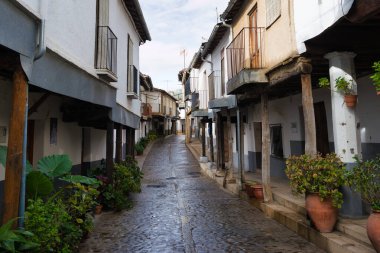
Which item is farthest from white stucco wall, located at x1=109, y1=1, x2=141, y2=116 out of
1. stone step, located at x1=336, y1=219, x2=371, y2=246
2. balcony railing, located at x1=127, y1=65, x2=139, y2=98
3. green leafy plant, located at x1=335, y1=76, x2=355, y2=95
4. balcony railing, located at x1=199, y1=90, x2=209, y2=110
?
balcony railing, located at x1=199, y1=90, x2=209, y2=110

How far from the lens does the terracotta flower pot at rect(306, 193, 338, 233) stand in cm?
550

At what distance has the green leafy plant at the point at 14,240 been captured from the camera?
10.6 ft

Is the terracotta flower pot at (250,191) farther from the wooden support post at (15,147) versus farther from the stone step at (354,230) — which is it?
the wooden support post at (15,147)

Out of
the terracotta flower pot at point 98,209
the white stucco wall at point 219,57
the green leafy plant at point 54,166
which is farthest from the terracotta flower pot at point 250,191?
the white stucco wall at point 219,57

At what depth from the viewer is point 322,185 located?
17.9 ft

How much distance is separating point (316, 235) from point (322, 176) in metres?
1.10

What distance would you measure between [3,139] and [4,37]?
9.70ft

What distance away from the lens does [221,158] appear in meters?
16.2

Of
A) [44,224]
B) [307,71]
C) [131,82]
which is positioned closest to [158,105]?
[131,82]

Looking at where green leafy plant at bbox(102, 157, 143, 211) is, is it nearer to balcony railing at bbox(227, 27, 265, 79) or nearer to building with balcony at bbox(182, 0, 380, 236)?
building with balcony at bbox(182, 0, 380, 236)

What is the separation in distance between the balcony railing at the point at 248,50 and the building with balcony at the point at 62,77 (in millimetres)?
3773

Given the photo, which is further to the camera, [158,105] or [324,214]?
[158,105]

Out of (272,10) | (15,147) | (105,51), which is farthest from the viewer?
(272,10)

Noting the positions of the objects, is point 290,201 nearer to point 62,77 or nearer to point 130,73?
point 62,77
